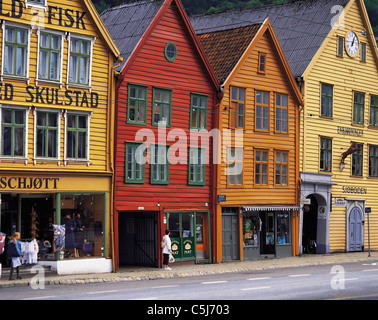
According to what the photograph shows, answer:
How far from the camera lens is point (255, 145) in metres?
40.8

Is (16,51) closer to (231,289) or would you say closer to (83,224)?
(83,224)

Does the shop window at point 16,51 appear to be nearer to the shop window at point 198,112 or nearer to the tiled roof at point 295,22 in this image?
the shop window at point 198,112

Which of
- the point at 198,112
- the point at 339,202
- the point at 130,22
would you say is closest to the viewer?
the point at 130,22

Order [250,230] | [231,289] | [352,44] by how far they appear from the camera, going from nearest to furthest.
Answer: [231,289] → [250,230] → [352,44]

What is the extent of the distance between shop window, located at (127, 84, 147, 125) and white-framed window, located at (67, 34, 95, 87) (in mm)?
2399

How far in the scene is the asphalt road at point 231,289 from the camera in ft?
72.1

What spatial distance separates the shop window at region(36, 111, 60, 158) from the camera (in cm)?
3095

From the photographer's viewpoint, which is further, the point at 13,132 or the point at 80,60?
the point at 80,60

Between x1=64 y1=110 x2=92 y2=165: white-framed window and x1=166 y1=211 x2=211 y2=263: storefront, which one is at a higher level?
x1=64 y1=110 x2=92 y2=165: white-framed window

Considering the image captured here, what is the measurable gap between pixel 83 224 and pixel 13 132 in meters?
4.94

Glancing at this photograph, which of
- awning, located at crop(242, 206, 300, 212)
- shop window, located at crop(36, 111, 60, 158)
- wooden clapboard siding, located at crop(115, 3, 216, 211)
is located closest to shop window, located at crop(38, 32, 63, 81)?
shop window, located at crop(36, 111, 60, 158)

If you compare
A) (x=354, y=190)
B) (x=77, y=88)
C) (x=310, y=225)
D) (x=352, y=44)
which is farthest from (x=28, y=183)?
(x=352, y=44)

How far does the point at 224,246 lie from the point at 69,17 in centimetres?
1361

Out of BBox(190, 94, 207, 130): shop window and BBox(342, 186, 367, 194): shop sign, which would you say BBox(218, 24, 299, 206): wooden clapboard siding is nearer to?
BBox(190, 94, 207, 130): shop window
